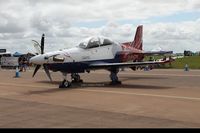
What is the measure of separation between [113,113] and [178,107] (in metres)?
2.49

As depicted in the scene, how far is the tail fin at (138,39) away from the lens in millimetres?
28994

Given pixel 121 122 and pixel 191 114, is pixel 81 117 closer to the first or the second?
pixel 121 122

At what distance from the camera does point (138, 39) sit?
97.4ft

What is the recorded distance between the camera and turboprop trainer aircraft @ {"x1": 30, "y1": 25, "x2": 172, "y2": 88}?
19219mm

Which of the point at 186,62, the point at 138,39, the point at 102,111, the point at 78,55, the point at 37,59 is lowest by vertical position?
the point at 102,111

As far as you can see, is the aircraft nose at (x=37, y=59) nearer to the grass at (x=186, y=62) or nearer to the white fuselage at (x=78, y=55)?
the white fuselage at (x=78, y=55)

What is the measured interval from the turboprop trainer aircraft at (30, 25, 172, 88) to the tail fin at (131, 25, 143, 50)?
13.9 ft

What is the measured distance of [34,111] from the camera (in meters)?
11.8

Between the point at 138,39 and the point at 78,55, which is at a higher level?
the point at 138,39

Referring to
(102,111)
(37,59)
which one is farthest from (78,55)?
(102,111)

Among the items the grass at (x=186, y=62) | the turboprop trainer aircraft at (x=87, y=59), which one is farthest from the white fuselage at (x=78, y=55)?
the grass at (x=186, y=62)

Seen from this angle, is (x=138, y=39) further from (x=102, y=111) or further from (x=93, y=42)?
(x=102, y=111)

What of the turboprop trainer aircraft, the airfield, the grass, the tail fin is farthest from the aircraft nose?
the grass

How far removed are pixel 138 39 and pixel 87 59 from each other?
9741mm
